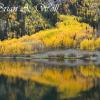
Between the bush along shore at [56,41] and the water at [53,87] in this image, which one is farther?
the bush along shore at [56,41]

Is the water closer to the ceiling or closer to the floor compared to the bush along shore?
closer to the floor

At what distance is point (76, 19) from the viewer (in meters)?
193

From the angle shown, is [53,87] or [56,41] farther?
[56,41]

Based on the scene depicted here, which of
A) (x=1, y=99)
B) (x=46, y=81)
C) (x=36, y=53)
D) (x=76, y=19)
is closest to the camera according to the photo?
(x=1, y=99)

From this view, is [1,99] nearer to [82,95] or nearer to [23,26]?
[82,95]

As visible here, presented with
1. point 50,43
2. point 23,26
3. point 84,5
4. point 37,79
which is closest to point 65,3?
point 84,5

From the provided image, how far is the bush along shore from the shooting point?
534ft

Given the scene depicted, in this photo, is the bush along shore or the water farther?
the bush along shore

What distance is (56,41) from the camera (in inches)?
6575

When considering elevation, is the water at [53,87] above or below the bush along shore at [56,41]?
below

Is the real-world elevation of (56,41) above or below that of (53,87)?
above

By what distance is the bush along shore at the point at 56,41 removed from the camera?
163m

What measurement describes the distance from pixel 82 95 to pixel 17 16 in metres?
138

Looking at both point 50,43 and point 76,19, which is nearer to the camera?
point 50,43
